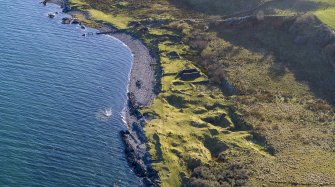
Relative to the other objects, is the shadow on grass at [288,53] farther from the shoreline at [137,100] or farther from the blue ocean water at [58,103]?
the blue ocean water at [58,103]

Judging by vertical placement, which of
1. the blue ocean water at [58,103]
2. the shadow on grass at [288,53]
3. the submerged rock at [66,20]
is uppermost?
the shadow on grass at [288,53]

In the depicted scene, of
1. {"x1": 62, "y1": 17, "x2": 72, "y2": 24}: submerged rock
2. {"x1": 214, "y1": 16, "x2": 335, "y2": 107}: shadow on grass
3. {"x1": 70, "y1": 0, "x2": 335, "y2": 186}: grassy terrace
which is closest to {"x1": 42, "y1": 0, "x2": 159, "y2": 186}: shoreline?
{"x1": 70, "y1": 0, "x2": 335, "y2": 186}: grassy terrace

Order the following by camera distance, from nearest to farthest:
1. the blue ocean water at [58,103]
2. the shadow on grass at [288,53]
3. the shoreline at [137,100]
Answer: the blue ocean water at [58,103] → the shoreline at [137,100] → the shadow on grass at [288,53]

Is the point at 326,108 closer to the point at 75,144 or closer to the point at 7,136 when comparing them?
the point at 75,144

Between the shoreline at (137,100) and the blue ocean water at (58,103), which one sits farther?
the shoreline at (137,100)

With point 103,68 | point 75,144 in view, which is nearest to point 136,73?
point 103,68

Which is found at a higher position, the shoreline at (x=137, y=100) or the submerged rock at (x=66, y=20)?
the submerged rock at (x=66, y=20)

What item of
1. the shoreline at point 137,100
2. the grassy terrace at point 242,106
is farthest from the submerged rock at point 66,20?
the shoreline at point 137,100
